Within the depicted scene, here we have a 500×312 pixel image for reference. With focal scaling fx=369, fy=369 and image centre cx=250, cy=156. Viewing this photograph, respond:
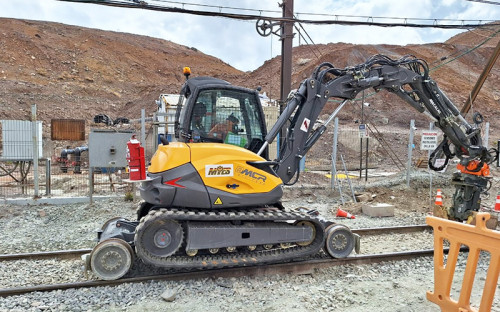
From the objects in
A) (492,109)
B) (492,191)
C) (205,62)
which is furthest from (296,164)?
(205,62)

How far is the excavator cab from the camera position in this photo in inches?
208

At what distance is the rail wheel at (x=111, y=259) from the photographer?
4.71m

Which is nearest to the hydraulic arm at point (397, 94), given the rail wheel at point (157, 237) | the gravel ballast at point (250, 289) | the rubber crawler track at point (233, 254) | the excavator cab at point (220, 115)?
the excavator cab at point (220, 115)

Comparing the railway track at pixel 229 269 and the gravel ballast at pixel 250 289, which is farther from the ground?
the railway track at pixel 229 269

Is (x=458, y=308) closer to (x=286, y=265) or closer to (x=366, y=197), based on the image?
(x=286, y=265)

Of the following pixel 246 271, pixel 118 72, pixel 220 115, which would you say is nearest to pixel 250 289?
pixel 246 271

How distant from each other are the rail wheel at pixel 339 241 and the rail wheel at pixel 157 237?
219 cm

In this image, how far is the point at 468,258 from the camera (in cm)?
360

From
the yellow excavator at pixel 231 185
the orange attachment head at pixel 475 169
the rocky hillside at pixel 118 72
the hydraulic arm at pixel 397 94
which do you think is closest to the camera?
the yellow excavator at pixel 231 185

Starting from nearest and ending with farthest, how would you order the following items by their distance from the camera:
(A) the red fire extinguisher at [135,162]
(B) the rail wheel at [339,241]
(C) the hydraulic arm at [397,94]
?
(A) the red fire extinguisher at [135,162] → (B) the rail wheel at [339,241] → (C) the hydraulic arm at [397,94]

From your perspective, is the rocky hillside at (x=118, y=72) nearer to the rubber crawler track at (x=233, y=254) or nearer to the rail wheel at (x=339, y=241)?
the rail wheel at (x=339, y=241)

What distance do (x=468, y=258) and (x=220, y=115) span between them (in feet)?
11.6

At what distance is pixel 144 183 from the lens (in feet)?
17.3

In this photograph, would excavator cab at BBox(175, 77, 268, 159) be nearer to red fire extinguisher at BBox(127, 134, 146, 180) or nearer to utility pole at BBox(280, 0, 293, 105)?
red fire extinguisher at BBox(127, 134, 146, 180)
